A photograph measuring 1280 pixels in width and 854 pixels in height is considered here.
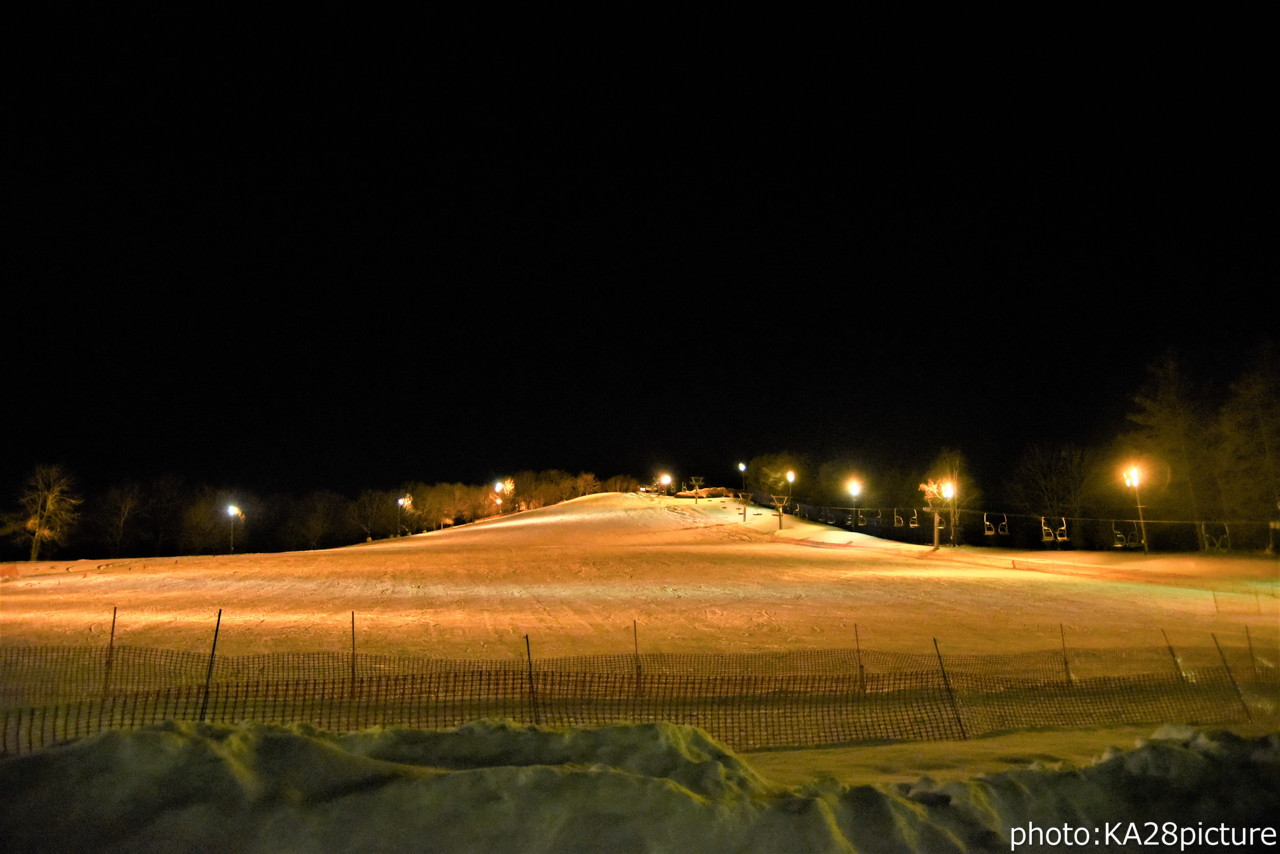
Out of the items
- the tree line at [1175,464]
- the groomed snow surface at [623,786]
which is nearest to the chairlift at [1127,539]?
the tree line at [1175,464]

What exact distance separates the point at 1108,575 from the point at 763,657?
23.9m

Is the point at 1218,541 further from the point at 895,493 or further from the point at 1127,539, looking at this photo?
the point at 895,493

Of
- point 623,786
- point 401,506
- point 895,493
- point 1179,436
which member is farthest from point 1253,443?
point 401,506

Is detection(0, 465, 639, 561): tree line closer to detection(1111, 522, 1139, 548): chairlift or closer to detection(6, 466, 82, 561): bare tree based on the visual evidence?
detection(6, 466, 82, 561): bare tree

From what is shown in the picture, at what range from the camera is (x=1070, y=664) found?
14.3m

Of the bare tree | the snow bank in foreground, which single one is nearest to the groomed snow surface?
the snow bank in foreground

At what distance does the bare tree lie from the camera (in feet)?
Result: 174

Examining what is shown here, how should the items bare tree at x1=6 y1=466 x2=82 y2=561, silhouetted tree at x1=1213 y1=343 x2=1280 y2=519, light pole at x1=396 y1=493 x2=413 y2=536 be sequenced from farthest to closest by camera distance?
light pole at x1=396 y1=493 x2=413 y2=536 → bare tree at x1=6 y1=466 x2=82 y2=561 → silhouetted tree at x1=1213 y1=343 x2=1280 y2=519

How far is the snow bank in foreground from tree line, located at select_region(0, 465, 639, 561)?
5392 cm

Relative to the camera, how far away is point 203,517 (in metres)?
69.6

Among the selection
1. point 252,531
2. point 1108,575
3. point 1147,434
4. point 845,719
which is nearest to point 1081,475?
point 1147,434

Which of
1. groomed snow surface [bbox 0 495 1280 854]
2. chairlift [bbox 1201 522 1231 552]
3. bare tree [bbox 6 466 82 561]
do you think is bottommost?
groomed snow surface [bbox 0 495 1280 854]

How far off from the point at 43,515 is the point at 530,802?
6399 centimetres

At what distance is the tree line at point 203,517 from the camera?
181 ft
